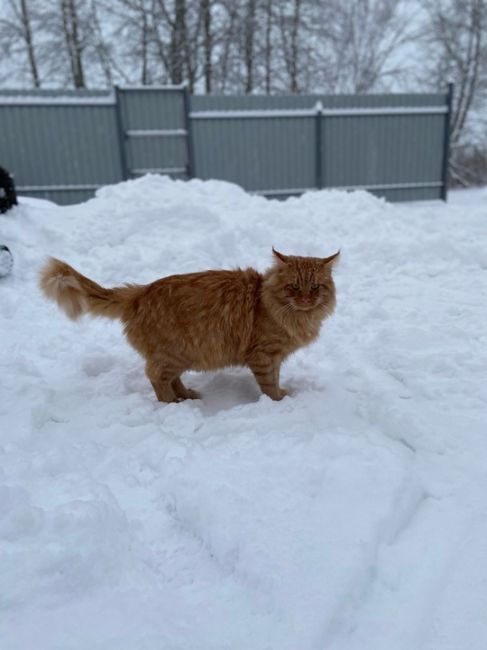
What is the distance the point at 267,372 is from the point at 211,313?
1.71ft

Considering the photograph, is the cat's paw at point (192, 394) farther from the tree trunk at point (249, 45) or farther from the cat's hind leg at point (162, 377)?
the tree trunk at point (249, 45)

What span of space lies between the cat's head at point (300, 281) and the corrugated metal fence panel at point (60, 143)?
28.1 ft

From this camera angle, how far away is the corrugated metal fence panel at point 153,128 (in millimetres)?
9820

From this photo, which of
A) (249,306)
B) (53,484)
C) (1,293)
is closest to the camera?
(53,484)

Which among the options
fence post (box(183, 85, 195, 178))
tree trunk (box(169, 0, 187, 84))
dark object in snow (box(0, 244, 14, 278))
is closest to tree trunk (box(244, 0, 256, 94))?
tree trunk (box(169, 0, 187, 84))

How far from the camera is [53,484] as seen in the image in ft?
6.27

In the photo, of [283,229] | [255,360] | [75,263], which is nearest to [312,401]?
[255,360]

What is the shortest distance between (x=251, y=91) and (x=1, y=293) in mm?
17909

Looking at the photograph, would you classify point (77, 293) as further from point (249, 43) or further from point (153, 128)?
point (249, 43)

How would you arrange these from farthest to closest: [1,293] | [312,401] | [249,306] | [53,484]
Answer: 1. [1,293]
2. [249,306]
3. [312,401]
4. [53,484]

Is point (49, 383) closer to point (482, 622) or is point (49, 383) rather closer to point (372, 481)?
point (372, 481)

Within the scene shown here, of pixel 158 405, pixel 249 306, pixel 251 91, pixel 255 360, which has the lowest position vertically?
pixel 158 405

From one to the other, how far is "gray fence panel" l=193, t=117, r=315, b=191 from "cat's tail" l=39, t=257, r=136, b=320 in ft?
27.5

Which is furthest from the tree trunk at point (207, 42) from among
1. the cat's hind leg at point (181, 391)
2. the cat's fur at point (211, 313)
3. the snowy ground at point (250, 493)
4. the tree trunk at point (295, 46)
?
the cat's hind leg at point (181, 391)
